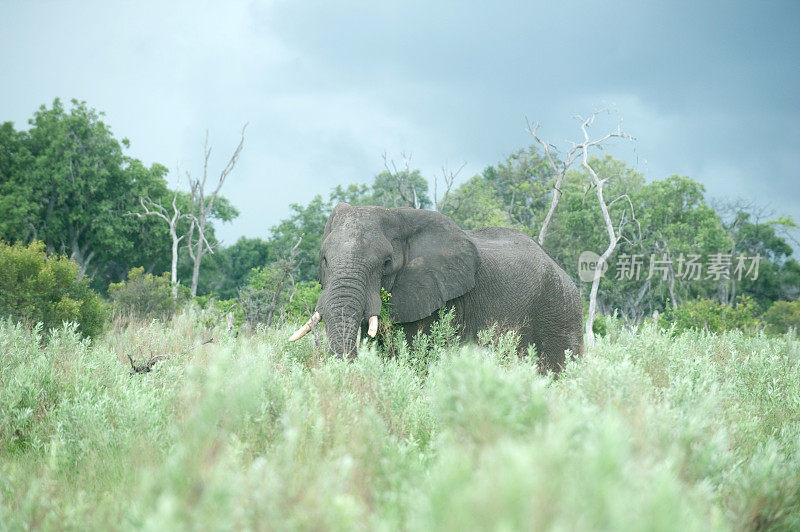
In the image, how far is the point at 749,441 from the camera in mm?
4102

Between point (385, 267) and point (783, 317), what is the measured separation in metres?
28.0

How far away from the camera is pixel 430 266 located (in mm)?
7227

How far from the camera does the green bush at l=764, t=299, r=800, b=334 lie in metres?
25.9

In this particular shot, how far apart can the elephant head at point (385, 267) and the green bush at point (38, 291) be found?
210 inches

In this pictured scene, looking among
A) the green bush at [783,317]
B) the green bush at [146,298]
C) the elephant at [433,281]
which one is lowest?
the green bush at [146,298]

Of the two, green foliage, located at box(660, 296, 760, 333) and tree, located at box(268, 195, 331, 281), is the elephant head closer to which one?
green foliage, located at box(660, 296, 760, 333)

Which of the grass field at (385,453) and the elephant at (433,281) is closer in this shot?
the grass field at (385,453)

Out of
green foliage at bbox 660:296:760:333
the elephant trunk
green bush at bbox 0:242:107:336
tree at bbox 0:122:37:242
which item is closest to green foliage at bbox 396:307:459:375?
the elephant trunk

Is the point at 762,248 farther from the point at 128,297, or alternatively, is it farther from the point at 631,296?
the point at 128,297

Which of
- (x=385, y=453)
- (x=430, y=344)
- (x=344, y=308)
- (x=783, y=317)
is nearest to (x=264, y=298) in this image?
(x=430, y=344)

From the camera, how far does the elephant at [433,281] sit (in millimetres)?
6391

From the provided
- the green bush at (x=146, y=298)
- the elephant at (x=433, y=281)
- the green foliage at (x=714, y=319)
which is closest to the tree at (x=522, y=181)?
the green foliage at (x=714, y=319)

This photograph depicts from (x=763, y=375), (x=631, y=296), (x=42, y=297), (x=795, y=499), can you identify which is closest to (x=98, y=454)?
(x=795, y=499)

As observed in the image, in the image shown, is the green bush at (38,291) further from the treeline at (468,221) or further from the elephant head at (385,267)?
the treeline at (468,221)
